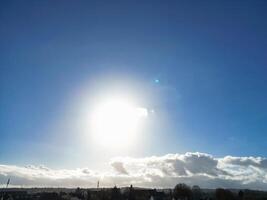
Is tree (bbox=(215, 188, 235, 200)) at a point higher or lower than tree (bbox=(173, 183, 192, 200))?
lower

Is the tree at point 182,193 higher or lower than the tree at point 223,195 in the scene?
higher

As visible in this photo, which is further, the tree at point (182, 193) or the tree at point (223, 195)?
the tree at point (182, 193)

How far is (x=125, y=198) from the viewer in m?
135

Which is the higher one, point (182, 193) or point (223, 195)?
point (182, 193)

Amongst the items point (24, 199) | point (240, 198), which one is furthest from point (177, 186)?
point (24, 199)

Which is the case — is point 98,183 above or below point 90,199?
above

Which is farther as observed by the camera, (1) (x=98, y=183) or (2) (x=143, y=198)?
(1) (x=98, y=183)

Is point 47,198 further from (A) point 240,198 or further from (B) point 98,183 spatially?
(A) point 240,198

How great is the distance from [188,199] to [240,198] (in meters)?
19.6

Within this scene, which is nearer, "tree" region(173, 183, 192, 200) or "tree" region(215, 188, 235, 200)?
"tree" region(215, 188, 235, 200)

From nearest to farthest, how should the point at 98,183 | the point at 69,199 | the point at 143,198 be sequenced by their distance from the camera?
the point at 143,198 < the point at 69,199 < the point at 98,183

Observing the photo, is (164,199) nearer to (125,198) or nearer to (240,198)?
(125,198)

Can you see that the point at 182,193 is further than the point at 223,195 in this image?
Yes

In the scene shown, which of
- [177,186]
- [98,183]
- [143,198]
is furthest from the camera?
[98,183]
